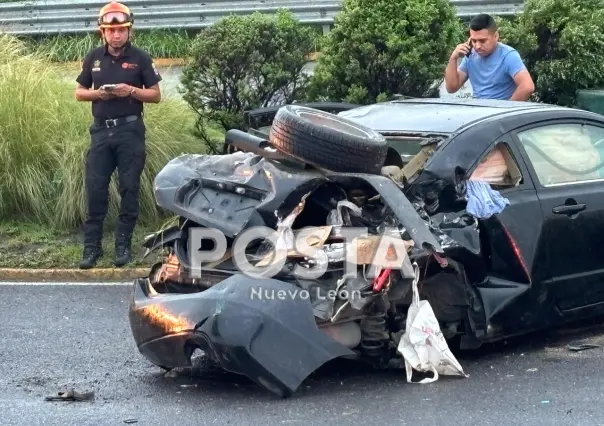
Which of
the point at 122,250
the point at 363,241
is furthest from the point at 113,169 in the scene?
the point at 363,241

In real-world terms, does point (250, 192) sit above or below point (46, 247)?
above

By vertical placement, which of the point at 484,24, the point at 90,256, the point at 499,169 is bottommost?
the point at 90,256

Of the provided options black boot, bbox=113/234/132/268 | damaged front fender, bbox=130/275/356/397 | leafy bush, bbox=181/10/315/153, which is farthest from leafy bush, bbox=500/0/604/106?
damaged front fender, bbox=130/275/356/397

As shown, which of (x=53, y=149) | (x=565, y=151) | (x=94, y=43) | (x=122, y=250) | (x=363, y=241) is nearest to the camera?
(x=363, y=241)

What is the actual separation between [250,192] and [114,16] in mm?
3536

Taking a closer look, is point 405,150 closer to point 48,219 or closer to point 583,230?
point 583,230

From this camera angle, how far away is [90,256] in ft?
30.7

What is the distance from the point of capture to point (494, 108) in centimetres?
688

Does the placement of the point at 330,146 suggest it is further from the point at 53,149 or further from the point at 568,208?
the point at 53,149

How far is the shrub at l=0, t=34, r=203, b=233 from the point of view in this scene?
10.2m

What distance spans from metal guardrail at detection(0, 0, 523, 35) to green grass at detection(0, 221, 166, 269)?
19.9 feet

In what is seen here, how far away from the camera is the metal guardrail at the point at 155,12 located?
15820 millimetres

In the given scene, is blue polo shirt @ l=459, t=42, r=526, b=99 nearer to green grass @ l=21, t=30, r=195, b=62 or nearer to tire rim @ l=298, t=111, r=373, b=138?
tire rim @ l=298, t=111, r=373, b=138

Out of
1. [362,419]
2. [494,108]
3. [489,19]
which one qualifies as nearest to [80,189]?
[489,19]
